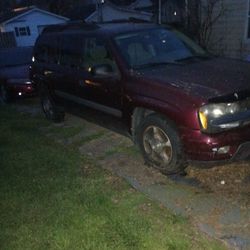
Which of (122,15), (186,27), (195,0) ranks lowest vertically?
(122,15)

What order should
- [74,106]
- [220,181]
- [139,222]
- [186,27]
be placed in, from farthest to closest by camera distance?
[186,27], [74,106], [220,181], [139,222]

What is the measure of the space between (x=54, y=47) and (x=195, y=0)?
8.66 m

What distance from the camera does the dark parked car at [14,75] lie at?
11430mm

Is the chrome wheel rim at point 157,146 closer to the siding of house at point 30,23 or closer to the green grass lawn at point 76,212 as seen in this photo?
the green grass lawn at point 76,212

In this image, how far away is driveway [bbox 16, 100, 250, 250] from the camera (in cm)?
427

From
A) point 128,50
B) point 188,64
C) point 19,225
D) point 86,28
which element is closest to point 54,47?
point 86,28

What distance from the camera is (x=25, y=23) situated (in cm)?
3547

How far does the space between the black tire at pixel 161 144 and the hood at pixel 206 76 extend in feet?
1.68

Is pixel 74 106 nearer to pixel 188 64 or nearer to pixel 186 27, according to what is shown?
pixel 188 64

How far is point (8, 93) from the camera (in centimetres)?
1169

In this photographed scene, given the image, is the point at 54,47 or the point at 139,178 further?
the point at 54,47

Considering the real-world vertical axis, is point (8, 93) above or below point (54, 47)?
below

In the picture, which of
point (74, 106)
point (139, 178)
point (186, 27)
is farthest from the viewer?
point (186, 27)

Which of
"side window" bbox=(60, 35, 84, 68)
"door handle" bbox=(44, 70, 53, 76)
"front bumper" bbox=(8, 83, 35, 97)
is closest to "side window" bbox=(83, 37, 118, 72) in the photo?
"side window" bbox=(60, 35, 84, 68)
